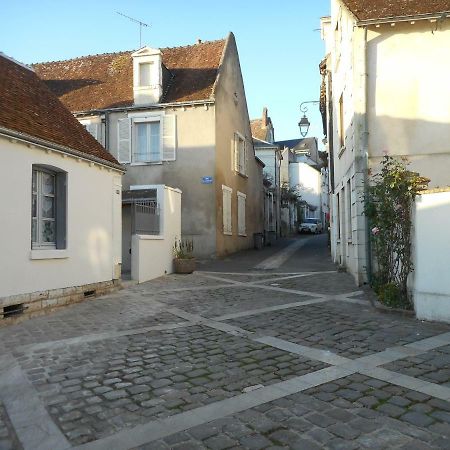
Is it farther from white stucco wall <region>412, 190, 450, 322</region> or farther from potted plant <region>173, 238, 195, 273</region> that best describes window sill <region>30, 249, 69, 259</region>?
white stucco wall <region>412, 190, 450, 322</region>

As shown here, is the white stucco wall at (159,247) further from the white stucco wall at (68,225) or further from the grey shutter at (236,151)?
the grey shutter at (236,151)

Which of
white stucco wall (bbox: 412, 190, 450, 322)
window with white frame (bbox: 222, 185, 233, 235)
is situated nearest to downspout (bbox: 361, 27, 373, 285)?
white stucco wall (bbox: 412, 190, 450, 322)

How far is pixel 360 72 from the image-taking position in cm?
1048

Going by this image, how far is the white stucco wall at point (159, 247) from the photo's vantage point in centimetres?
1176

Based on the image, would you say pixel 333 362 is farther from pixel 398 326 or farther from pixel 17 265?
pixel 17 265

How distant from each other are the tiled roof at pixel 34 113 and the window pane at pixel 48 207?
3.52 ft

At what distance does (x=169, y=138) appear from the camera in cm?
1784

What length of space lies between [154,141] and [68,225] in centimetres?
981

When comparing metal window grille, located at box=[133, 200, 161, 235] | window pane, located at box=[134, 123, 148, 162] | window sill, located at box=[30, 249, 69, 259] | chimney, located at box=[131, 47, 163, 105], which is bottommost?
window sill, located at box=[30, 249, 69, 259]

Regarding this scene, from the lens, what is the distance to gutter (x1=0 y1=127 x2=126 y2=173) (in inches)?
289

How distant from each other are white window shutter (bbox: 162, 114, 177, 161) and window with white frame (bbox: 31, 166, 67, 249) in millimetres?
8996

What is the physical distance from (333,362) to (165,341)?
7.32ft

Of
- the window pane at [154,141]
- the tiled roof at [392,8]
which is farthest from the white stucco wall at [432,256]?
the window pane at [154,141]

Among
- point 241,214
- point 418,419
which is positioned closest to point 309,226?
point 241,214
